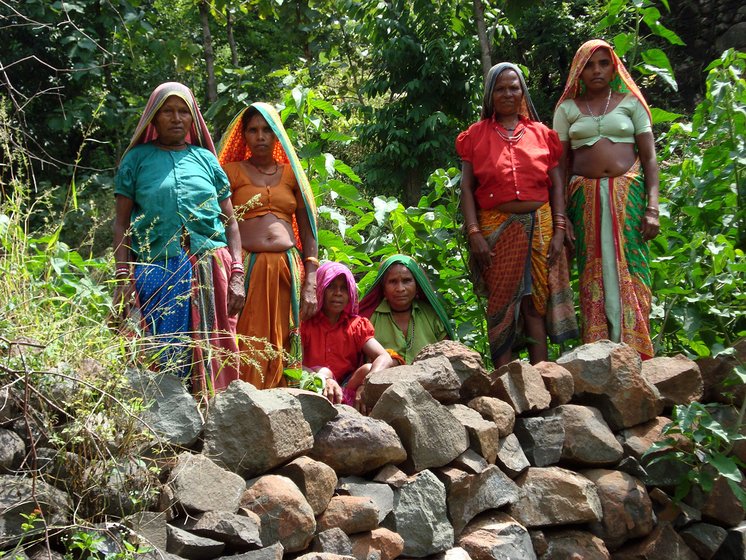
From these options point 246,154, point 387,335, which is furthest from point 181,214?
point 387,335

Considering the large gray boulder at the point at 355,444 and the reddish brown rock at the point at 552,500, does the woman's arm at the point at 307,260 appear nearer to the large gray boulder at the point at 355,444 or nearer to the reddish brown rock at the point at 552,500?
the large gray boulder at the point at 355,444

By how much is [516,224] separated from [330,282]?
95 cm

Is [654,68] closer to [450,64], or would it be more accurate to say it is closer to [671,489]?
[671,489]

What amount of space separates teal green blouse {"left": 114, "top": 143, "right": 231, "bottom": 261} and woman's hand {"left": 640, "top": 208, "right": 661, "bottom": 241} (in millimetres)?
2073

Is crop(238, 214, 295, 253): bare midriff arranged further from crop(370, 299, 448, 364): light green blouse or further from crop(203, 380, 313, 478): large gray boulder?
crop(203, 380, 313, 478): large gray boulder

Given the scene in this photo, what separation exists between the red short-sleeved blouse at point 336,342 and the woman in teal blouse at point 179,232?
0.58m

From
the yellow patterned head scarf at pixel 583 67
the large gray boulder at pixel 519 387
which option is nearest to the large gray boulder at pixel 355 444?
the large gray boulder at pixel 519 387

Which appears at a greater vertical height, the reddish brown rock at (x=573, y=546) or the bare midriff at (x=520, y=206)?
the bare midriff at (x=520, y=206)

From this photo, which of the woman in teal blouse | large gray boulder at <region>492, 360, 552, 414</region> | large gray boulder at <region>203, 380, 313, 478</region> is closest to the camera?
large gray boulder at <region>203, 380, 313, 478</region>

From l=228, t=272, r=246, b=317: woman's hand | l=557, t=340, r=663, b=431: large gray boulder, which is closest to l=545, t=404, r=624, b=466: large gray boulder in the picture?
l=557, t=340, r=663, b=431: large gray boulder

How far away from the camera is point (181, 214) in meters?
3.83

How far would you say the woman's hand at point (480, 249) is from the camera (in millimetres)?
4699

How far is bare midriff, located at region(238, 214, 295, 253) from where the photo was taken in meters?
4.42

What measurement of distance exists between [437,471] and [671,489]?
1312 millimetres
